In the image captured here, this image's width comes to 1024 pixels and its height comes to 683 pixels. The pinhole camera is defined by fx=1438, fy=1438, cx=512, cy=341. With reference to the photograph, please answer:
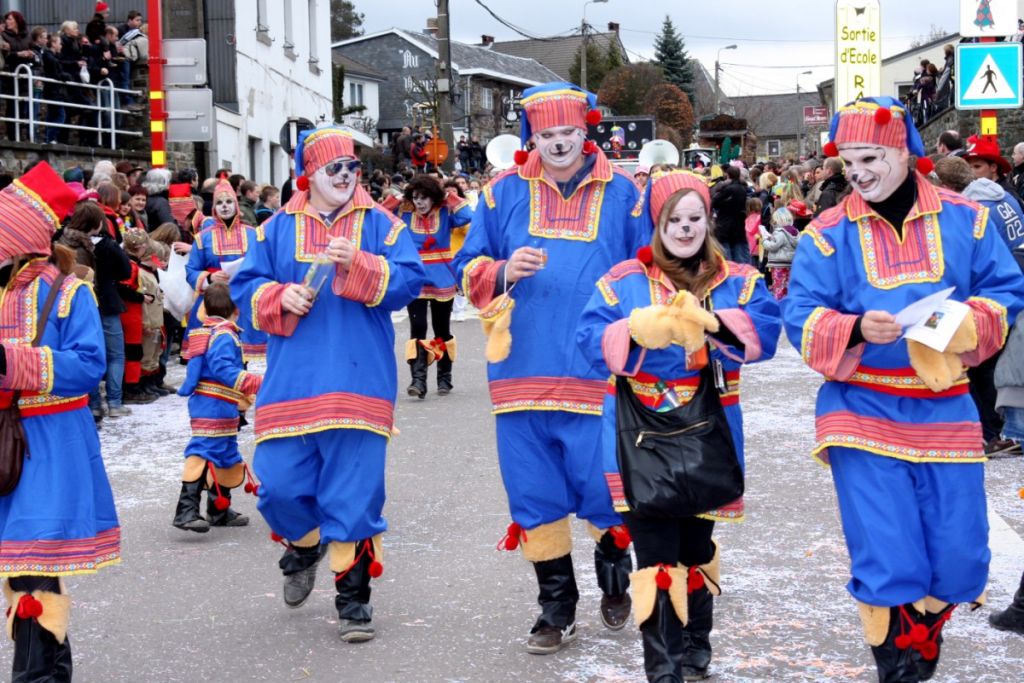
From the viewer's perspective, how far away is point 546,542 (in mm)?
5480

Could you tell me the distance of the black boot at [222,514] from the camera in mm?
7754

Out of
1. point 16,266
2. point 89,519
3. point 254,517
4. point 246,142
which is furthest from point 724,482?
point 246,142

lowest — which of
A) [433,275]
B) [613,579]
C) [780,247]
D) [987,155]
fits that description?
[613,579]

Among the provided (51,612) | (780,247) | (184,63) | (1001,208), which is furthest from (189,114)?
(51,612)

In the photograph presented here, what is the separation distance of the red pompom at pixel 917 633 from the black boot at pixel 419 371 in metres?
7.91

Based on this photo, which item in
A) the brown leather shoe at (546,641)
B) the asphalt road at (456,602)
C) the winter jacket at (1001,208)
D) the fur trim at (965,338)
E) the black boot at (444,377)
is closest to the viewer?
the fur trim at (965,338)

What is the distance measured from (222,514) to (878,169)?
449cm

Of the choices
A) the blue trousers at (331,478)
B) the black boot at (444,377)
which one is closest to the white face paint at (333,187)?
the blue trousers at (331,478)

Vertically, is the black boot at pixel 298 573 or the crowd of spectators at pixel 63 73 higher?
the crowd of spectators at pixel 63 73

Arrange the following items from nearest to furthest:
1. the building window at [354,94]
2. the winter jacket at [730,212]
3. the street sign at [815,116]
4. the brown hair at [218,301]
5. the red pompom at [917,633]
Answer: the red pompom at [917,633] < the brown hair at [218,301] < the winter jacket at [730,212] < the street sign at [815,116] < the building window at [354,94]

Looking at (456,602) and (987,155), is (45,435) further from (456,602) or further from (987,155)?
(987,155)

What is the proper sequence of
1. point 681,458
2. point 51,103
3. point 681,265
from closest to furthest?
1. point 681,458
2. point 681,265
3. point 51,103

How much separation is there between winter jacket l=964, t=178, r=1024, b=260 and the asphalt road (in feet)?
4.72

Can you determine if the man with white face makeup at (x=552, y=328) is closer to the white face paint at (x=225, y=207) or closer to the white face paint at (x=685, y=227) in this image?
the white face paint at (x=685, y=227)
